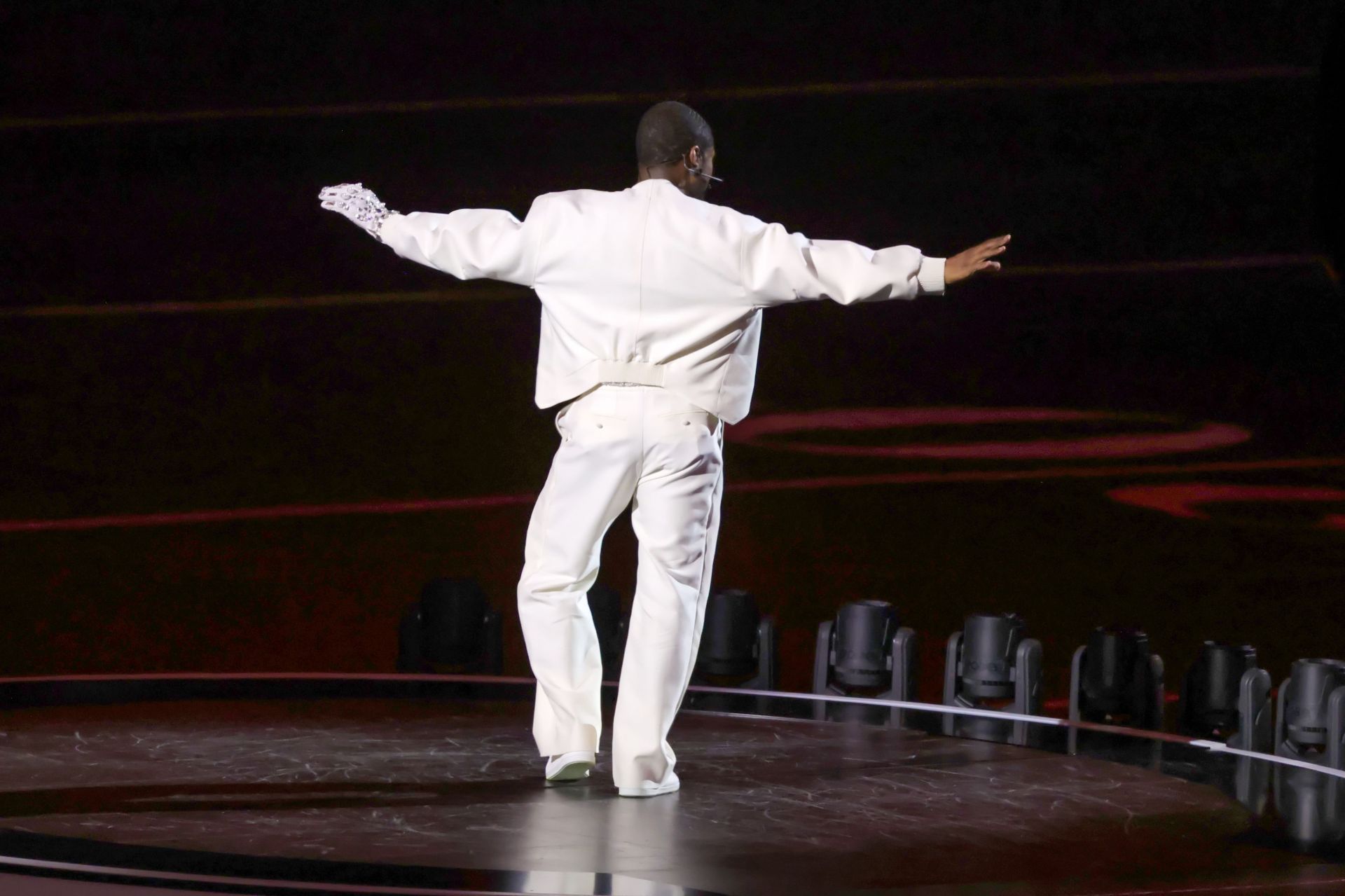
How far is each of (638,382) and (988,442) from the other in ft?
9.34

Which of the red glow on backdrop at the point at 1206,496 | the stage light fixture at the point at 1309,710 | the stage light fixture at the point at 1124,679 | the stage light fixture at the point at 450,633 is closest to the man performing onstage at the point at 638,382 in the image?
the stage light fixture at the point at 1309,710

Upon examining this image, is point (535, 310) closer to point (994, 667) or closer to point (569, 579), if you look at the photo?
point (994, 667)

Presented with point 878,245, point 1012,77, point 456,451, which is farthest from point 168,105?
point 1012,77

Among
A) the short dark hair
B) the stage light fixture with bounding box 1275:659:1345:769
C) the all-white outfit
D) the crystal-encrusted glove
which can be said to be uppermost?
the short dark hair

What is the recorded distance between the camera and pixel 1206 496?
533 centimetres

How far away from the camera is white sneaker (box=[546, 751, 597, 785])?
2.82 m

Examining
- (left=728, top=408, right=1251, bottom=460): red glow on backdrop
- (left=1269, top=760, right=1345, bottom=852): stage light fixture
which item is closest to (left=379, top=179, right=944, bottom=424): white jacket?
(left=1269, top=760, right=1345, bottom=852): stage light fixture

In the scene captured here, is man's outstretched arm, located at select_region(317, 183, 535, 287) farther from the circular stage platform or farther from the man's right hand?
the circular stage platform

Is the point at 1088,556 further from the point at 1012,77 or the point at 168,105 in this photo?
the point at 168,105

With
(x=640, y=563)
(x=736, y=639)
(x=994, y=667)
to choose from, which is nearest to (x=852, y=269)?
(x=640, y=563)

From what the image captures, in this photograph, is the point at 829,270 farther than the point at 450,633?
No

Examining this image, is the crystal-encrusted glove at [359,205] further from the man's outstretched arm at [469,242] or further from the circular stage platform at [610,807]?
the circular stage platform at [610,807]

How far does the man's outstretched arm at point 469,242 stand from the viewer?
282cm

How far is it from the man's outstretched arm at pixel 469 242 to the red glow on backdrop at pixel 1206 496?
304 cm
